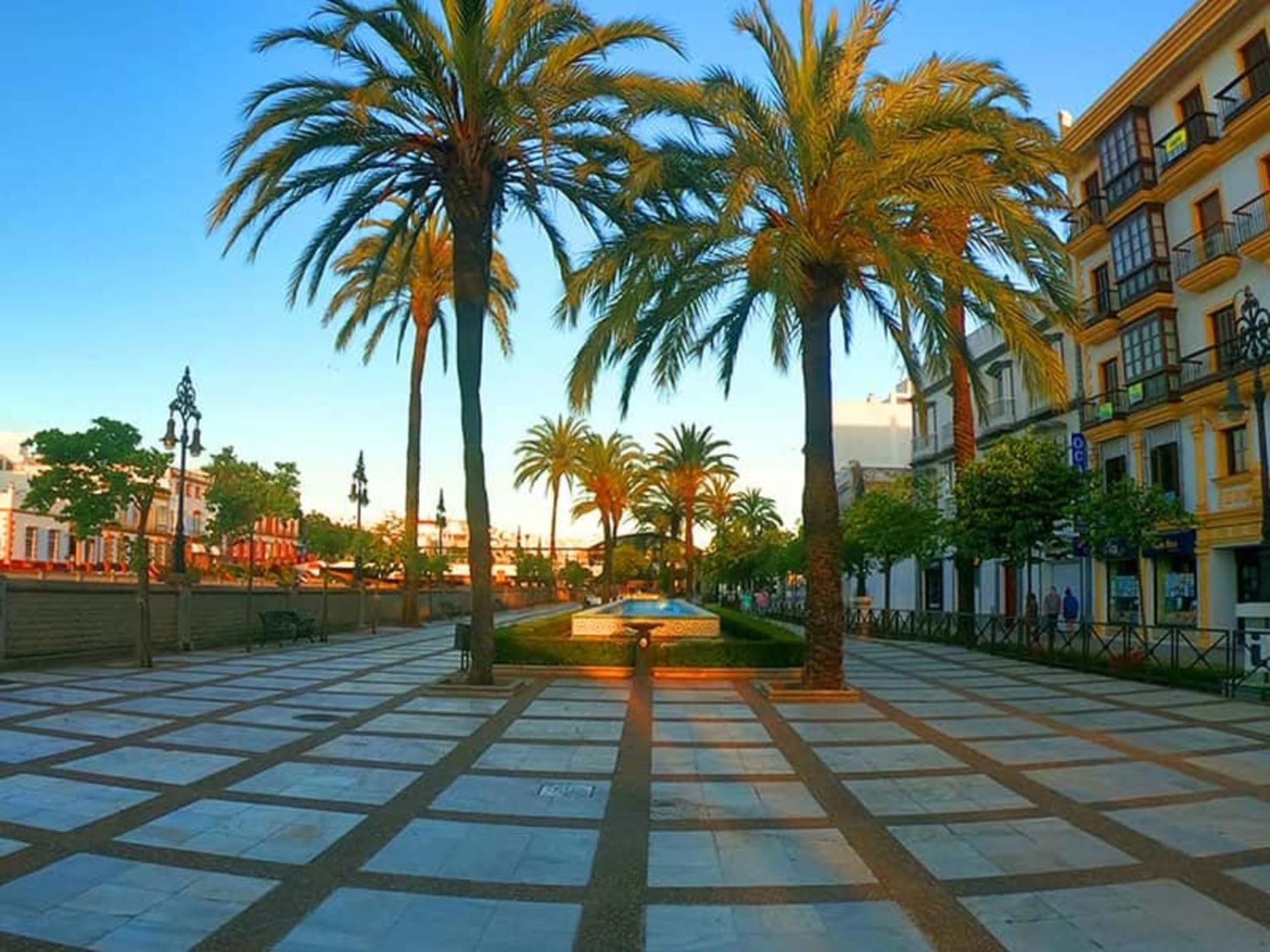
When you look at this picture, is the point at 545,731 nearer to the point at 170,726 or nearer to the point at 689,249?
the point at 170,726

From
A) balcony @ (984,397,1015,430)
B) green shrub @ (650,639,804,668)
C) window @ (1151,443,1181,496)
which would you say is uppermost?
balcony @ (984,397,1015,430)

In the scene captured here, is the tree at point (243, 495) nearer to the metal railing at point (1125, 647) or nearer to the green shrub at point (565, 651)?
the green shrub at point (565, 651)

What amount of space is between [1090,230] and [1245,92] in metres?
7.02

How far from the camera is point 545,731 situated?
10.5 metres

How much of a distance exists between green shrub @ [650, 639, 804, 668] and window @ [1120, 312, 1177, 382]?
16935 mm

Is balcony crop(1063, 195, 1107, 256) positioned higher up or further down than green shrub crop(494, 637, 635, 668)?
higher up

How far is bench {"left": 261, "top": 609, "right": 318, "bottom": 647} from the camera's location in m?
22.7

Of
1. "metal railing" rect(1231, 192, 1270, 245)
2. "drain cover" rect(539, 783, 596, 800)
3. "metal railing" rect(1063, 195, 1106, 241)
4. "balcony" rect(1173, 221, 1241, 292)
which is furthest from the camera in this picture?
"metal railing" rect(1063, 195, 1106, 241)

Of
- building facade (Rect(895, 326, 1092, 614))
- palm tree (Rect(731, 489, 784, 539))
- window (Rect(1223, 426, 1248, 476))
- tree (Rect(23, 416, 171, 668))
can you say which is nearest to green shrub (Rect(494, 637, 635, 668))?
tree (Rect(23, 416, 171, 668))

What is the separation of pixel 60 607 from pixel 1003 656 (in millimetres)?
19156

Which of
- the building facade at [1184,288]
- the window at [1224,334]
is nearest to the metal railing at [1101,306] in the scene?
the building facade at [1184,288]

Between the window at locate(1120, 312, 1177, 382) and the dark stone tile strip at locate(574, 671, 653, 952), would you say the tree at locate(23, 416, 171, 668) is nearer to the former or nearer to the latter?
the dark stone tile strip at locate(574, 671, 653, 952)

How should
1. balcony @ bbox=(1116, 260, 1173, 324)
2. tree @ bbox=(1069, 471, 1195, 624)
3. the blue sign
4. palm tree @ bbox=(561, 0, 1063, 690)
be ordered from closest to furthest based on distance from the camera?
1. palm tree @ bbox=(561, 0, 1063, 690)
2. tree @ bbox=(1069, 471, 1195, 624)
3. balcony @ bbox=(1116, 260, 1173, 324)
4. the blue sign

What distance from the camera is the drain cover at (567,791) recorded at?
24.6ft
